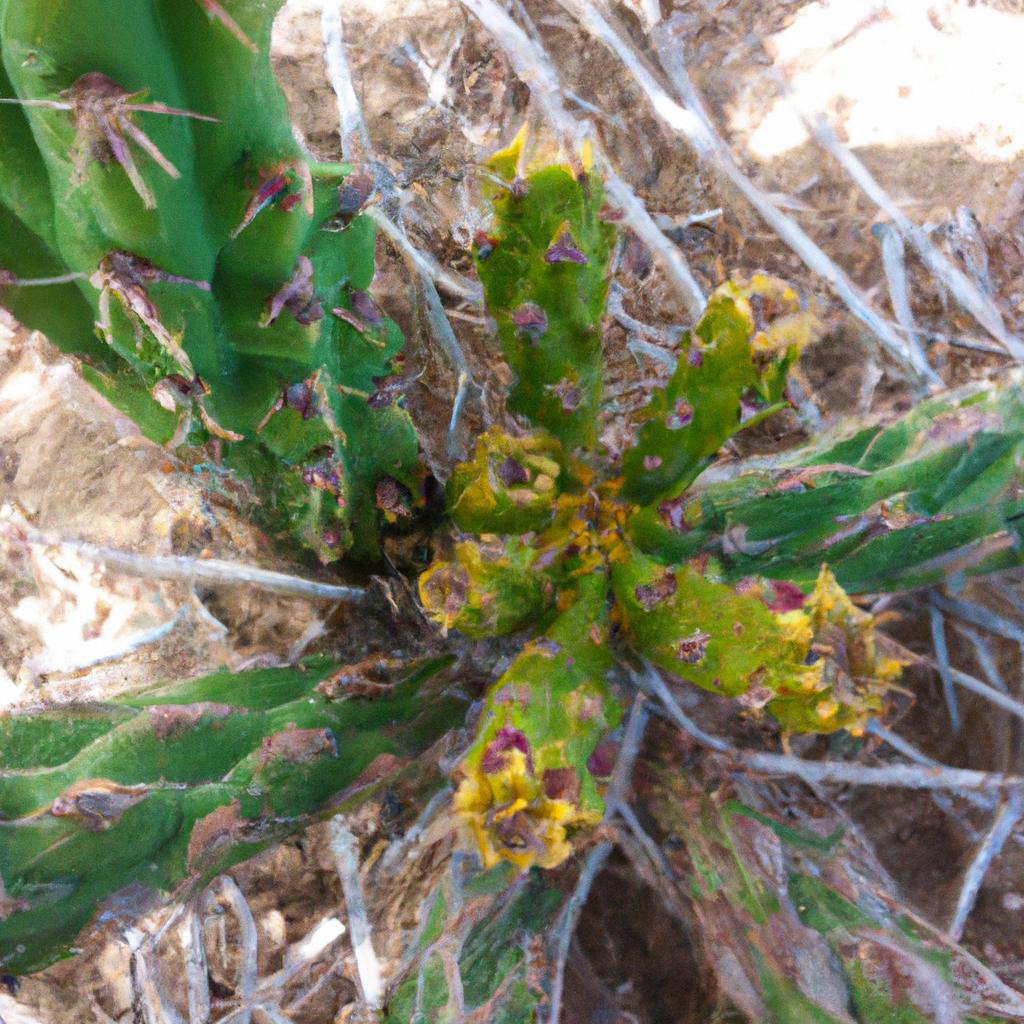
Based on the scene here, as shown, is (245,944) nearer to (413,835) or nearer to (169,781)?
(413,835)

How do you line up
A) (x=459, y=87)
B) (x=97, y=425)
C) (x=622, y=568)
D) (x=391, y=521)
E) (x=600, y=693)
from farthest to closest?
1. (x=459, y=87)
2. (x=97, y=425)
3. (x=391, y=521)
4. (x=622, y=568)
5. (x=600, y=693)

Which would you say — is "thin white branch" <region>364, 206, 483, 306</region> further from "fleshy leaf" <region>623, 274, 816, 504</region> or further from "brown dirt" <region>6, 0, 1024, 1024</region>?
"fleshy leaf" <region>623, 274, 816, 504</region>

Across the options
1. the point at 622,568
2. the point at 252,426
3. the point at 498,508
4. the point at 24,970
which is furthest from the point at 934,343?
the point at 24,970

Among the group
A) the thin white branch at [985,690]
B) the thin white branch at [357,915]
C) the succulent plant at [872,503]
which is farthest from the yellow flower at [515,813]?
the thin white branch at [985,690]

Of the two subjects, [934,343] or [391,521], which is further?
[934,343]

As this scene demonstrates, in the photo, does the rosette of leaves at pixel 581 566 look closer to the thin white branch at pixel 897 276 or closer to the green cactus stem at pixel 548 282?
the green cactus stem at pixel 548 282

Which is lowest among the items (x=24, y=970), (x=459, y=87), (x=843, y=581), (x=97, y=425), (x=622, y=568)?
(x=843, y=581)

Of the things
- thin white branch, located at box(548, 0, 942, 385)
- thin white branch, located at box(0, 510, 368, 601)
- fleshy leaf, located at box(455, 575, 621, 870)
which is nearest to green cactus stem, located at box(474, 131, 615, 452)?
fleshy leaf, located at box(455, 575, 621, 870)

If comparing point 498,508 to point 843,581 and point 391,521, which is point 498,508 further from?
point 843,581
